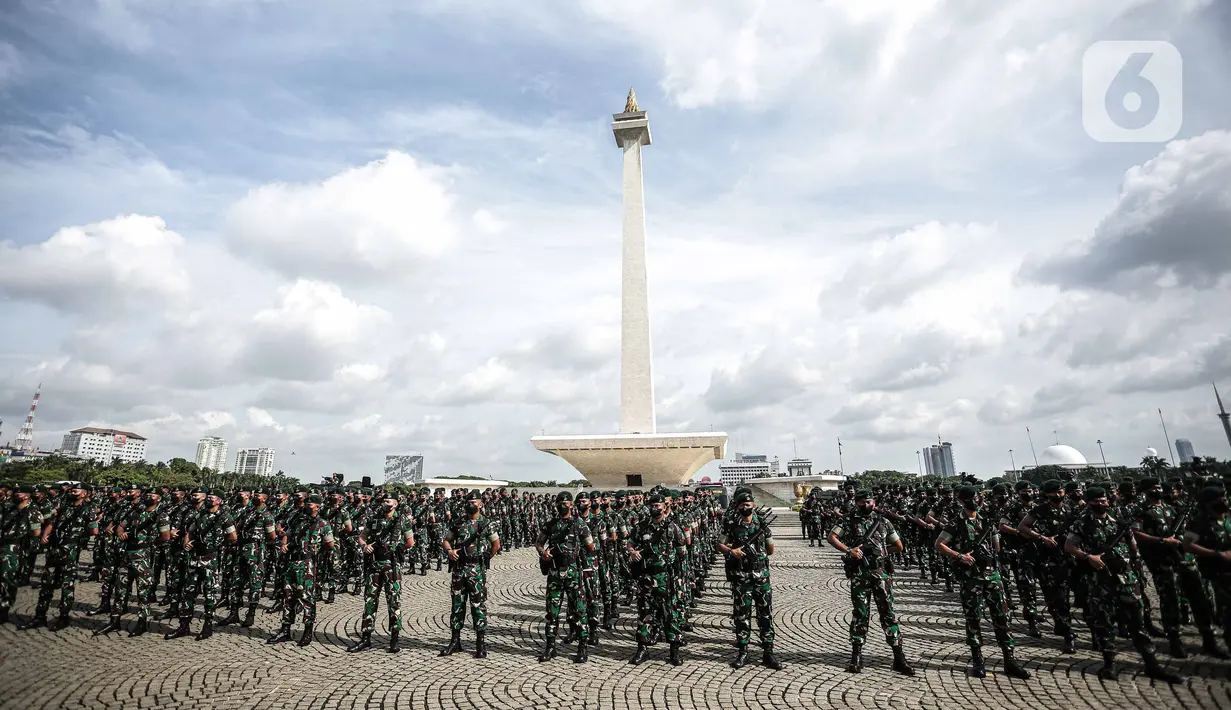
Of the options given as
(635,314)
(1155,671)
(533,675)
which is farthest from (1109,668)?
(635,314)

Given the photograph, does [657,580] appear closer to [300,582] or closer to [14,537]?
[300,582]

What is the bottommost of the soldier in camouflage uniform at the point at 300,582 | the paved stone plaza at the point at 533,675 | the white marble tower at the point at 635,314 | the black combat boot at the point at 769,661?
the paved stone plaza at the point at 533,675

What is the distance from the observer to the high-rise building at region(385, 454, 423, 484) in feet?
316

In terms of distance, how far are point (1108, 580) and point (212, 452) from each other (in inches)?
8481

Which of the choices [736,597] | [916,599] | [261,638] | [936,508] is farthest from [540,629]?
[936,508]

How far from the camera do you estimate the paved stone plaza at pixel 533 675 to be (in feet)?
18.2

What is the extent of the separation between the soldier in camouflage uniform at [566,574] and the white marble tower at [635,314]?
31.9 meters

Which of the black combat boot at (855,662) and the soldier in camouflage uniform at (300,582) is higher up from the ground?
the soldier in camouflage uniform at (300,582)

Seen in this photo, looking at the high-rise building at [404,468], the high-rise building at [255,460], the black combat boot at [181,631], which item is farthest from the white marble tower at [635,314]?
the high-rise building at [255,460]

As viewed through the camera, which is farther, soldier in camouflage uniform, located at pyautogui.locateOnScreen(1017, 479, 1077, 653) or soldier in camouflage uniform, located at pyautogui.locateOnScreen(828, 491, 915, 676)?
soldier in camouflage uniform, located at pyautogui.locateOnScreen(1017, 479, 1077, 653)

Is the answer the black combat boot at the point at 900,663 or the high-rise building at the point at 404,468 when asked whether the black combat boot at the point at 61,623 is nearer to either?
the black combat boot at the point at 900,663

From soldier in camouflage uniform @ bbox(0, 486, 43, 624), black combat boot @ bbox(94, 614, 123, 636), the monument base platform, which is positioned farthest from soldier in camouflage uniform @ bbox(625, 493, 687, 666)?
the monument base platform

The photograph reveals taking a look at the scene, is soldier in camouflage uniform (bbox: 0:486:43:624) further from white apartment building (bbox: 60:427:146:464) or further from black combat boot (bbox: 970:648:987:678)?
white apartment building (bbox: 60:427:146:464)

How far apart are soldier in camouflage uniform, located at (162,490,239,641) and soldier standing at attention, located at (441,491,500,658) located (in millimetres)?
3735
